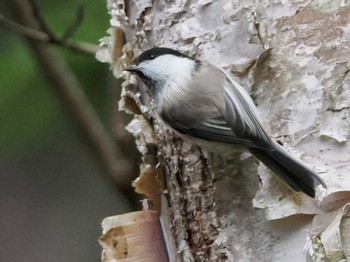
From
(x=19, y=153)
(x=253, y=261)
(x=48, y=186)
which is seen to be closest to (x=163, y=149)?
(x=253, y=261)

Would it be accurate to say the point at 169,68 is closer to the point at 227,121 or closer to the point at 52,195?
the point at 227,121

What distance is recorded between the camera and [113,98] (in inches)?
82.3

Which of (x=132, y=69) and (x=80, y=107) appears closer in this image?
(x=132, y=69)

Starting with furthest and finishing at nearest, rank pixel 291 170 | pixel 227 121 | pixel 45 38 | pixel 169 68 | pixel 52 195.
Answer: pixel 52 195 < pixel 45 38 < pixel 169 68 < pixel 227 121 < pixel 291 170

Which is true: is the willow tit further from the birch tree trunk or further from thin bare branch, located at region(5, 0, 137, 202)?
thin bare branch, located at region(5, 0, 137, 202)

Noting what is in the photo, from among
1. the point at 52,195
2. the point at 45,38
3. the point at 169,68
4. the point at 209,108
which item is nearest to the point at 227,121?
the point at 209,108

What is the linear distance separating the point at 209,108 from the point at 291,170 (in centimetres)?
22

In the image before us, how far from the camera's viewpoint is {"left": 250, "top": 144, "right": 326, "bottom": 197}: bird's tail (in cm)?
118

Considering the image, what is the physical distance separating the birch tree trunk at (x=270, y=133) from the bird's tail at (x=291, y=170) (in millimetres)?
12

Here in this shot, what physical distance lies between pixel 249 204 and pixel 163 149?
0.68 ft

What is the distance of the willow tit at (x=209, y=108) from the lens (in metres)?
1.22

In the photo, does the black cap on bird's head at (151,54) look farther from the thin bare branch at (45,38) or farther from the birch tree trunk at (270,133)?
the thin bare branch at (45,38)

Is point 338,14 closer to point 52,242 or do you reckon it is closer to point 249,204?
point 249,204

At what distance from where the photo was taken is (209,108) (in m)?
1.38
